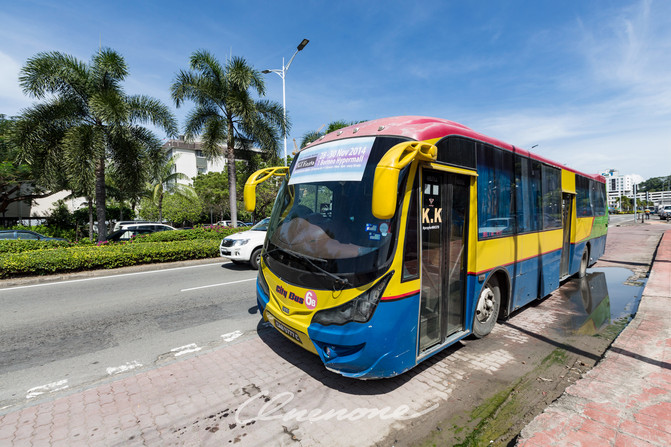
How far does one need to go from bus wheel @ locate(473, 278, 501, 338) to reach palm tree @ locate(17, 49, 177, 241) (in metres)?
15.2

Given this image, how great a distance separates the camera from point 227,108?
17.3m

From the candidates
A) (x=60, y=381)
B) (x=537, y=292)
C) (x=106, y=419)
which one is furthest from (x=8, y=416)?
(x=537, y=292)

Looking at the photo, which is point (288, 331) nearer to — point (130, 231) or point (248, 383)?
point (248, 383)

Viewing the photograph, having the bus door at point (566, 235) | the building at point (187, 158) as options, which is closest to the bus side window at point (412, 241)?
the bus door at point (566, 235)

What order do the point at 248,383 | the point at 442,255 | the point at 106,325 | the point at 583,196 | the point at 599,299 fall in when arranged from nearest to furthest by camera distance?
the point at 248,383, the point at 442,255, the point at 106,325, the point at 599,299, the point at 583,196

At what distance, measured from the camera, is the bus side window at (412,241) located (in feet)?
11.1

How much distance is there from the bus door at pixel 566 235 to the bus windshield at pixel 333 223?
246 inches

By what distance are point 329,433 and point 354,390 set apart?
2.35 feet

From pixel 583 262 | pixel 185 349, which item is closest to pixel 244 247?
pixel 185 349

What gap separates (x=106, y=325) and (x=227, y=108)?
46.2ft

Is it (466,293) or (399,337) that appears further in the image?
(466,293)

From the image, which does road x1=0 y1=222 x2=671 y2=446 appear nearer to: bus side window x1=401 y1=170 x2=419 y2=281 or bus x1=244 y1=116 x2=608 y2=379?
bus x1=244 y1=116 x2=608 y2=379

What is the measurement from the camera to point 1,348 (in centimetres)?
485

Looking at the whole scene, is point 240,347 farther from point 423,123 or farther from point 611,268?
point 611,268
